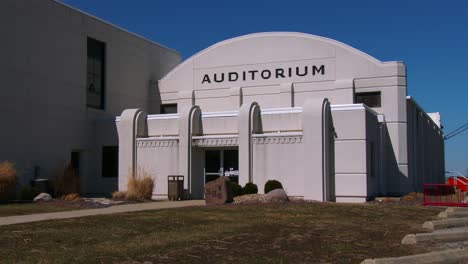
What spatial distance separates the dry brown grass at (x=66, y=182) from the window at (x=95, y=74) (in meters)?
4.65

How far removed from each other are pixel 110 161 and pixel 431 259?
76.0 ft

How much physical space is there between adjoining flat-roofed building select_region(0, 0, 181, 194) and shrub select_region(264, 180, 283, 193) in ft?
31.7

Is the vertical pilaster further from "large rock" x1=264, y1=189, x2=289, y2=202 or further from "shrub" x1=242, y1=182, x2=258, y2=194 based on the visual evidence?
"large rock" x1=264, y1=189, x2=289, y2=202

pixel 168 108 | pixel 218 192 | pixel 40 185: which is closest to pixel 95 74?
pixel 168 108

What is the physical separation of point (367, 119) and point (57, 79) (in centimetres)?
1511

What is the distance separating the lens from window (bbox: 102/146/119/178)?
29.5 meters

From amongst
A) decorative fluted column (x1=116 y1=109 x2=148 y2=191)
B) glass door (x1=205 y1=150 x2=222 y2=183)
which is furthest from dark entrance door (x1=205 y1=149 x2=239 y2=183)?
decorative fluted column (x1=116 y1=109 x2=148 y2=191)

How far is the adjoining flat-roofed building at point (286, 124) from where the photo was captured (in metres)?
24.2

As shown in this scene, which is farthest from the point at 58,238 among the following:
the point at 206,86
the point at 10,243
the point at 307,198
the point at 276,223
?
the point at 206,86

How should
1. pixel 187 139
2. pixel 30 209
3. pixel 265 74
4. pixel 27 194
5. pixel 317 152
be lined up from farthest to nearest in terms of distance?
pixel 265 74 < pixel 187 139 < pixel 317 152 < pixel 27 194 < pixel 30 209

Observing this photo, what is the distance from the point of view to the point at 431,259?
8781 mm

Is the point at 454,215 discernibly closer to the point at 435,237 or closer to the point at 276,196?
the point at 435,237

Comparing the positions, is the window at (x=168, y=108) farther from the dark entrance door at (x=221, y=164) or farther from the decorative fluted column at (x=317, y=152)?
the decorative fluted column at (x=317, y=152)

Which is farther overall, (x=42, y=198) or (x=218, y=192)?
(x=42, y=198)
